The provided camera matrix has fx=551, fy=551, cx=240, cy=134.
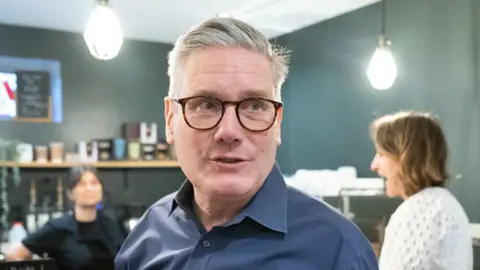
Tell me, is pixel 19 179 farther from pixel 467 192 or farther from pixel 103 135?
pixel 467 192

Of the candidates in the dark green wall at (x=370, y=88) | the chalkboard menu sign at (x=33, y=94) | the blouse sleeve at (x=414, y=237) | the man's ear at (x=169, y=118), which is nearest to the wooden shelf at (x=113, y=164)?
the chalkboard menu sign at (x=33, y=94)

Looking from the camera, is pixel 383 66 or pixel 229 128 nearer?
pixel 229 128

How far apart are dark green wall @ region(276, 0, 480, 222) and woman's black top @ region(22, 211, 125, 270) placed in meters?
1.92

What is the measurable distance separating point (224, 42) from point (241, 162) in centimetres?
25

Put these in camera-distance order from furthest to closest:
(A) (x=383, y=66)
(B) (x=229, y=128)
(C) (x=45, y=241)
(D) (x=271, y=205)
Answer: (A) (x=383, y=66), (C) (x=45, y=241), (D) (x=271, y=205), (B) (x=229, y=128)

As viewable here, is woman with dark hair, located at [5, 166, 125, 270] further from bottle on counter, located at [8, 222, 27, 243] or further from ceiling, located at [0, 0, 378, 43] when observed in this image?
ceiling, located at [0, 0, 378, 43]

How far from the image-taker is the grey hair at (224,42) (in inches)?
45.6

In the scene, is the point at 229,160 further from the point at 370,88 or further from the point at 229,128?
the point at 370,88

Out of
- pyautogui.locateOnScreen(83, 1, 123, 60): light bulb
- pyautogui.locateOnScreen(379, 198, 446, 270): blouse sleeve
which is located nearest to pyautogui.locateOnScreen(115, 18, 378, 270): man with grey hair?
pyautogui.locateOnScreen(379, 198, 446, 270): blouse sleeve

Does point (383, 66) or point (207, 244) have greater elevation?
point (383, 66)

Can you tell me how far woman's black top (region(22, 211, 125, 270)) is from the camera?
9.60 ft

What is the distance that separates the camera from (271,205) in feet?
4.02

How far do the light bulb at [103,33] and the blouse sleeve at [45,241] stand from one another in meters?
0.97

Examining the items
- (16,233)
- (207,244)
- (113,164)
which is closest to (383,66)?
(113,164)
